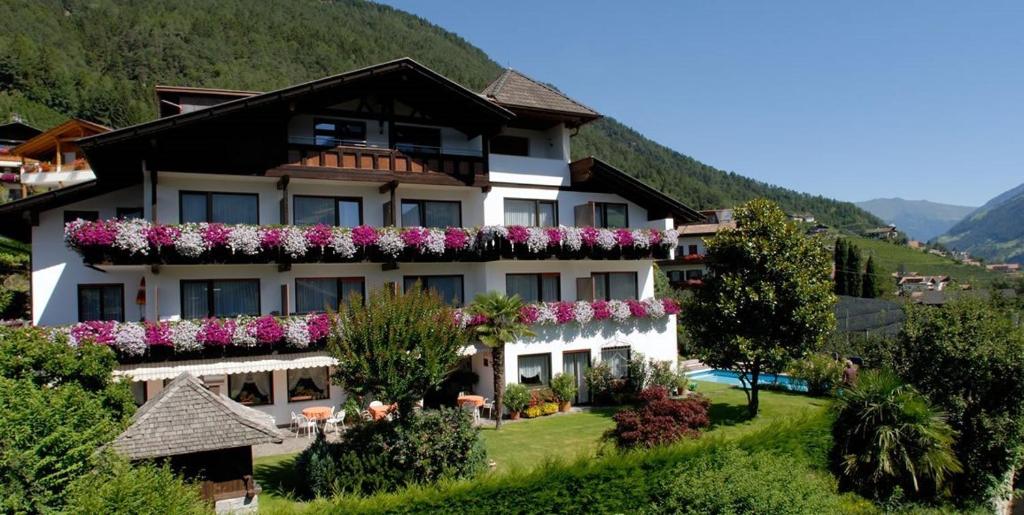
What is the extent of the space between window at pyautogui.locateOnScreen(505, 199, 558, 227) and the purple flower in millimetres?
2009

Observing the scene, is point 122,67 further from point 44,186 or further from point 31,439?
point 31,439

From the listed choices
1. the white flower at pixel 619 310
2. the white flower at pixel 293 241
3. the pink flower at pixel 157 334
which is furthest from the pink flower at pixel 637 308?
the pink flower at pixel 157 334

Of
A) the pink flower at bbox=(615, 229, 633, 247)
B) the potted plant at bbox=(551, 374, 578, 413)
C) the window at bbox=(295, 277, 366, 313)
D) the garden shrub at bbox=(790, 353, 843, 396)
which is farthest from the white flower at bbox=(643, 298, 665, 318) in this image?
the window at bbox=(295, 277, 366, 313)

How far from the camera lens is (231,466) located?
46.8ft

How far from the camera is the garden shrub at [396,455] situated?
51.0 feet

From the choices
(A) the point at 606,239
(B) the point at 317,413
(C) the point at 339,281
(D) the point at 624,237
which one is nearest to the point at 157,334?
(B) the point at 317,413

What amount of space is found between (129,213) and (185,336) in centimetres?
616

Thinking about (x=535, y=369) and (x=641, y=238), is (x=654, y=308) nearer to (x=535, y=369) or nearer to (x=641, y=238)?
(x=641, y=238)

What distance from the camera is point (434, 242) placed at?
2431cm

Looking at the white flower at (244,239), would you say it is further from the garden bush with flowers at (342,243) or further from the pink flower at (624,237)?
the pink flower at (624,237)

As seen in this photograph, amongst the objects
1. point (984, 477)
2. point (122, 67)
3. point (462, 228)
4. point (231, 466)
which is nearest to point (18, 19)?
point (122, 67)

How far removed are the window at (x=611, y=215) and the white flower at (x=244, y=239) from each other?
1465 cm

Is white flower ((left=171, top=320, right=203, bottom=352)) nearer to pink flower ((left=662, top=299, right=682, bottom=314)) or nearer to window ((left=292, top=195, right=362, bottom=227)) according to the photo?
window ((left=292, top=195, right=362, bottom=227))

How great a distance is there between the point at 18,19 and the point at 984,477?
145076 mm
